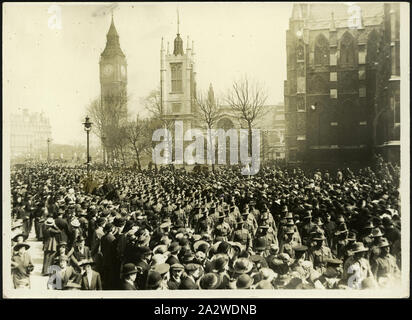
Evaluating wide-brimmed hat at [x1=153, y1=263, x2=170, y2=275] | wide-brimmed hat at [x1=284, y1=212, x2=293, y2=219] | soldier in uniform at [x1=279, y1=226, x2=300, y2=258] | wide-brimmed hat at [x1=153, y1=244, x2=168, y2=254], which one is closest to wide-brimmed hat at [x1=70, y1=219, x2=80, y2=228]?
wide-brimmed hat at [x1=153, y1=244, x2=168, y2=254]

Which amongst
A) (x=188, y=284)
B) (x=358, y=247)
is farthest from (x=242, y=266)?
(x=358, y=247)

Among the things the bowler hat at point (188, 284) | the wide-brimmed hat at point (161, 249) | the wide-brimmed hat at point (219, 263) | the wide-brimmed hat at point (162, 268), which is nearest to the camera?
the wide-brimmed hat at point (219, 263)

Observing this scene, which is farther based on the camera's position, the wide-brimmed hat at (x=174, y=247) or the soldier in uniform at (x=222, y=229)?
the soldier in uniform at (x=222, y=229)

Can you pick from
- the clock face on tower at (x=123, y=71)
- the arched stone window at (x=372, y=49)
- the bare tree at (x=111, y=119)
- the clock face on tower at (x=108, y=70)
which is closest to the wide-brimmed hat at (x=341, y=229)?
the arched stone window at (x=372, y=49)

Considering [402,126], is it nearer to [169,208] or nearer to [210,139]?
[210,139]

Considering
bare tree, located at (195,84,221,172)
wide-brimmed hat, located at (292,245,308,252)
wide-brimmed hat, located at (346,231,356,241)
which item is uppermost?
bare tree, located at (195,84,221,172)

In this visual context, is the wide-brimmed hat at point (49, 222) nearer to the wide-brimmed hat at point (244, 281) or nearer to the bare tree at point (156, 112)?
the bare tree at point (156, 112)

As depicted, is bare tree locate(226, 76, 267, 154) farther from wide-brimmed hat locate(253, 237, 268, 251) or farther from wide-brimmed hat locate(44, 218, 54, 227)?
wide-brimmed hat locate(44, 218, 54, 227)
